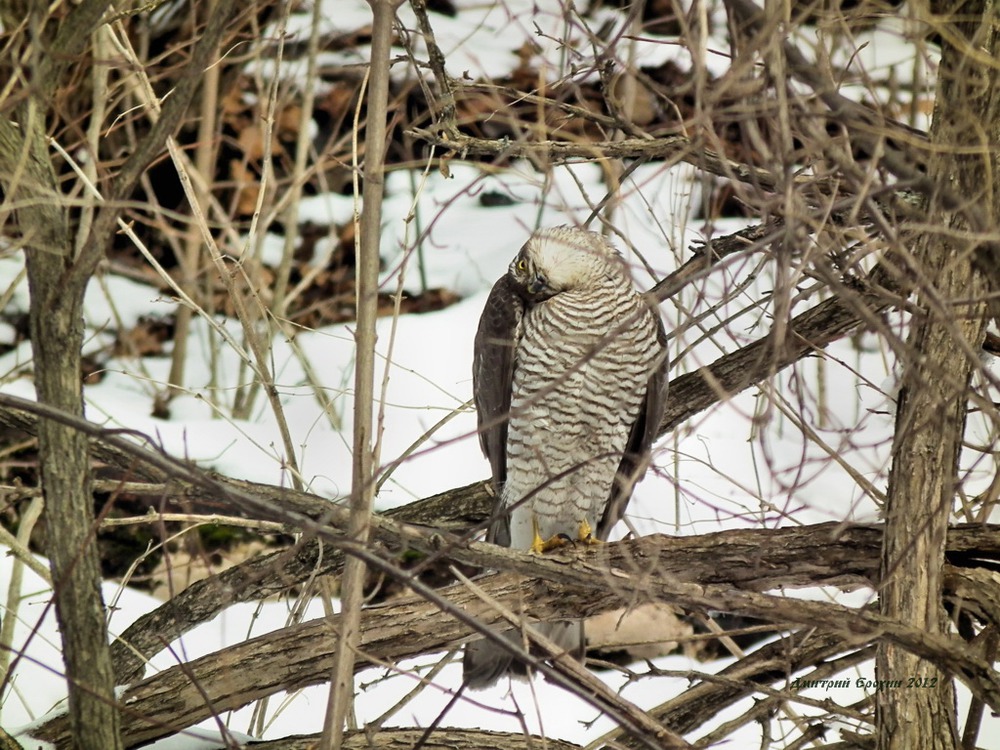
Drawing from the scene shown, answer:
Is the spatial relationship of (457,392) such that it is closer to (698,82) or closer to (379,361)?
(379,361)

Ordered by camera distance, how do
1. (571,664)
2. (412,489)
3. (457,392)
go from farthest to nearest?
(457,392) → (412,489) → (571,664)

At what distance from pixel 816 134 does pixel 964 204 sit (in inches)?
14.9

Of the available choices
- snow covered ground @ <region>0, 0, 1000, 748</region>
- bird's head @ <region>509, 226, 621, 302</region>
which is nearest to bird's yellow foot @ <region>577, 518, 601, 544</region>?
snow covered ground @ <region>0, 0, 1000, 748</region>

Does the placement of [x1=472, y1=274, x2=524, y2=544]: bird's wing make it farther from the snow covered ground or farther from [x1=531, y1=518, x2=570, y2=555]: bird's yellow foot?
[x1=531, y1=518, x2=570, y2=555]: bird's yellow foot

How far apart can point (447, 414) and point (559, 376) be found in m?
1.90

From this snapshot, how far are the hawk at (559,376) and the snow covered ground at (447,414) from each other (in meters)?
0.18

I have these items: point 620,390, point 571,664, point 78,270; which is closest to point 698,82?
point 78,270

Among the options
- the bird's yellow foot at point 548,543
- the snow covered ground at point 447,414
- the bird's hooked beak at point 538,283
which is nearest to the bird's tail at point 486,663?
the snow covered ground at point 447,414

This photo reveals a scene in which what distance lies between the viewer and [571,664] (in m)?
2.90

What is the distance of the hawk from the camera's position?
4148mm

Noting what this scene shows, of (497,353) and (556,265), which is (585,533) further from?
(556,265)

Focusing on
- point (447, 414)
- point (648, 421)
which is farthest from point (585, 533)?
point (447, 414)

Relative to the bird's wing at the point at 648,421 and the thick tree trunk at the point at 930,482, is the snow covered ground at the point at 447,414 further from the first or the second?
the thick tree trunk at the point at 930,482

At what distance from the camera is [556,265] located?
4.17 meters
